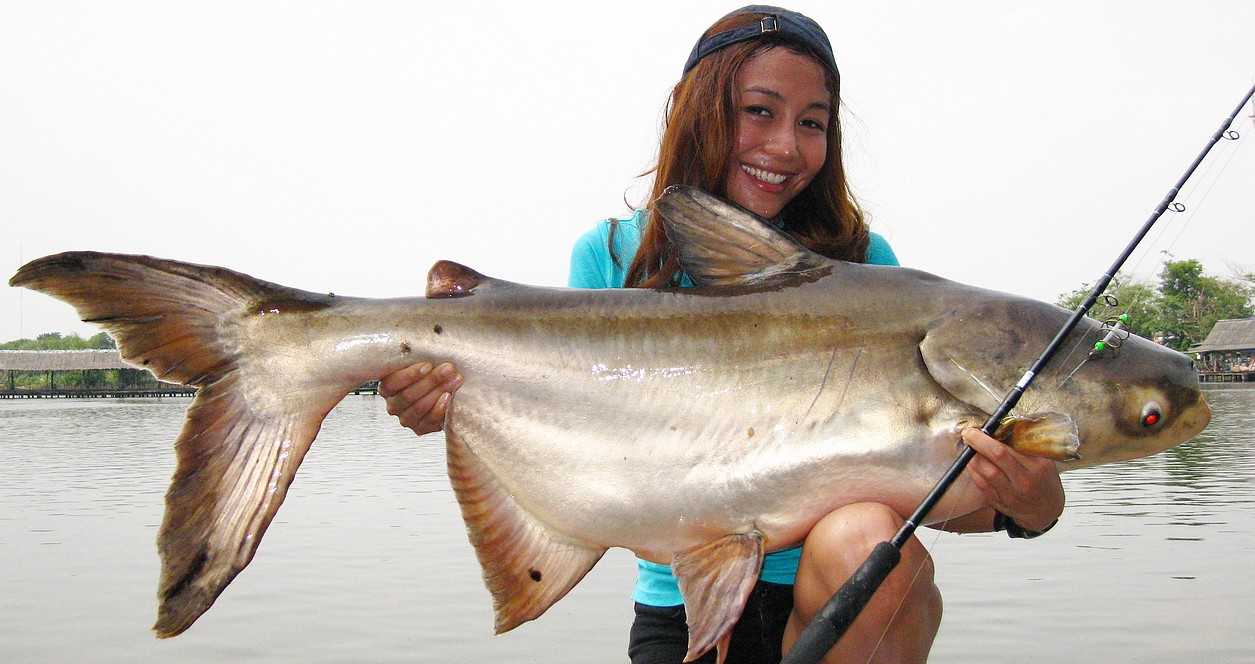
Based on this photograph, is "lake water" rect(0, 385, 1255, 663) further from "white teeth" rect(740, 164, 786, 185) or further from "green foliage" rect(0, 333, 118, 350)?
"green foliage" rect(0, 333, 118, 350)

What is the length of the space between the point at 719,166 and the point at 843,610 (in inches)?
64.7

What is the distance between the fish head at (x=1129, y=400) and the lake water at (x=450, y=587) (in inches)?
201

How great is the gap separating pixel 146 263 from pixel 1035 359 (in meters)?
2.21

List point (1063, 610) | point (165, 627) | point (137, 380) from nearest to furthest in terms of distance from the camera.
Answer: point (165, 627)
point (1063, 610)
point (137, 380)

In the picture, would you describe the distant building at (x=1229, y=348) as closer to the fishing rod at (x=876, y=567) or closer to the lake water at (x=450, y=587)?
the lake water at (x=450, y=587)

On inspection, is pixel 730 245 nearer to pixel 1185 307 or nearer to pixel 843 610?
pixel 843 610

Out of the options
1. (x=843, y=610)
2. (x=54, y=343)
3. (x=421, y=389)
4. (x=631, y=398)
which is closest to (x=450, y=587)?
(x=421, y=389)

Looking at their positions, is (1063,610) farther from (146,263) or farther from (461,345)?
(146,263)

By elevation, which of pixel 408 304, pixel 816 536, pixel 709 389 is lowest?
pixel 816 536

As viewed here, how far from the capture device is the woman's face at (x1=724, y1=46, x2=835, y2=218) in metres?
3.31

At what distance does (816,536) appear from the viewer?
251 centimetres

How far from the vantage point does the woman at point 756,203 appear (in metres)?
2.67

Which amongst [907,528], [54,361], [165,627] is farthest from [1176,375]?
[54,361]

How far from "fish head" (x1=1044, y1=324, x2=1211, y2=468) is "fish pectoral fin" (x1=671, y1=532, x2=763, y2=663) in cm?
85
